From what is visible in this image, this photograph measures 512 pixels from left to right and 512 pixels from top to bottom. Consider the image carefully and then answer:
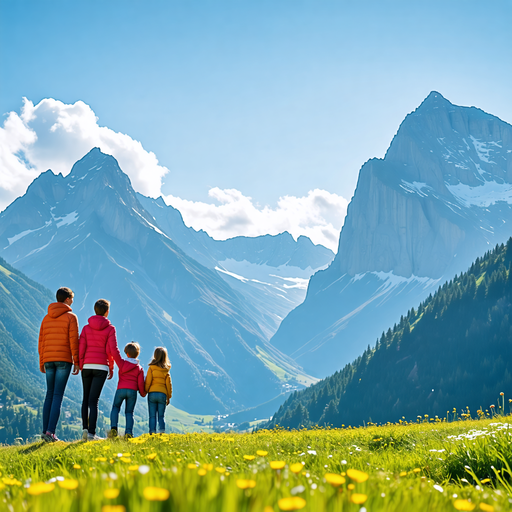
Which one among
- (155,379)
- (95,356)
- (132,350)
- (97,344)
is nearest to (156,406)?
(155,379)

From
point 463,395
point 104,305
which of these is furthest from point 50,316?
point 463,395

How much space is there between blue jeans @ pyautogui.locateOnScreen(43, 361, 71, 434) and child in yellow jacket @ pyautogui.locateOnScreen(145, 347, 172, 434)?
2708 mm

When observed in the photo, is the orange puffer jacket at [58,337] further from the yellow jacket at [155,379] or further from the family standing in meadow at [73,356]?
the yellow jacket at [155,379]

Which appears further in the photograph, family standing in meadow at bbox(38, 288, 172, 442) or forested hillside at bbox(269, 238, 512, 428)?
forested hillside at bbox(269, 238, 512, 428)

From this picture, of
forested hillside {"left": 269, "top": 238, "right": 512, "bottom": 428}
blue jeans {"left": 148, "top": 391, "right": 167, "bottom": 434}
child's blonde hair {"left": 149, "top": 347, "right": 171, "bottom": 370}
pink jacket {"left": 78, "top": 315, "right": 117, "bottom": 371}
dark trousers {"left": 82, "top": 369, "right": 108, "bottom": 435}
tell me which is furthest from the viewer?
forested hillside {"left": 269, "top": 238, "right": 512, "bottom": 428}

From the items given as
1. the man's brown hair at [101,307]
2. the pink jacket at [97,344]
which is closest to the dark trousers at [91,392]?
the pink jacket at [97,344]

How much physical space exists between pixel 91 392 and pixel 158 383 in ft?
7.18

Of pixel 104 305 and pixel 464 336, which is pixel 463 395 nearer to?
pixel 464 336

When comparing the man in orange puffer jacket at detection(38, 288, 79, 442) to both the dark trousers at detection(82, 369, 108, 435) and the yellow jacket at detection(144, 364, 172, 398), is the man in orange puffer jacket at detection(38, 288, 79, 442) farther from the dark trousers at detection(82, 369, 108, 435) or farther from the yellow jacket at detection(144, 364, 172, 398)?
the yellow jacket at detection(144, 364, 172, 398)

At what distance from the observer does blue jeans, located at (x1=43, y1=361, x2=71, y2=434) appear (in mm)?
11055

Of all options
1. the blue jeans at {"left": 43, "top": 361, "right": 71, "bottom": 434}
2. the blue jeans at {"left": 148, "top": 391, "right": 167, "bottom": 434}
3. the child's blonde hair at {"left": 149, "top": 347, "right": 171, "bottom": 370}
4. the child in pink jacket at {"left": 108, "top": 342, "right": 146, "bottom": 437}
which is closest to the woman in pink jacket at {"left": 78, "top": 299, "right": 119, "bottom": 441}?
the blue jeans at {"left": 43, "top": 361, "right": 71, "bottom": 434}

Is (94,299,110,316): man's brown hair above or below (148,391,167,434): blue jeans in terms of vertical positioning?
above

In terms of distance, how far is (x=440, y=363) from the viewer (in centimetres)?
16388

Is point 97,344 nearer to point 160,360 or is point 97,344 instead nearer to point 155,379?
point 160,360
